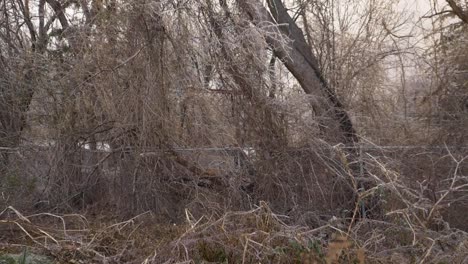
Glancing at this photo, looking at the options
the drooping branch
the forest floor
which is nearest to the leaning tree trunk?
the forest floor

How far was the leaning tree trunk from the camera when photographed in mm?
9070

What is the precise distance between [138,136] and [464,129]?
17.2 feet

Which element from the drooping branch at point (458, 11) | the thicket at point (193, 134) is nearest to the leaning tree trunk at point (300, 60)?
the thicket at point (193, 134)

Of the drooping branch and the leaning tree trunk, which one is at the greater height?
the drooping branch

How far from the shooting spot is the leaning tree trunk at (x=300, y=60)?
9.07 m

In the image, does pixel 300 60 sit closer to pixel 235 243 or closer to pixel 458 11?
pixel 458 11

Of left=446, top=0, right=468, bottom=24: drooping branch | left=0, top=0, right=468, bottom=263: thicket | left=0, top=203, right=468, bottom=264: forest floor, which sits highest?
left=446, top=0, right=468, bottom=24: drooping branch

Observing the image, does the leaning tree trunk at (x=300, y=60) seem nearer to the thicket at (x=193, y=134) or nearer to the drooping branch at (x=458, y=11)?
the thicket at (x=193, y=134)

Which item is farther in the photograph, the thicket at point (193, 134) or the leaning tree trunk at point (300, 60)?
the leaning tree trunk at point (300, 60)

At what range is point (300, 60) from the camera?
1045cm

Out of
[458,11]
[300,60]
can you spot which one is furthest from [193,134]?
[458,11]

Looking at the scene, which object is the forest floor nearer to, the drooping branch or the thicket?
the thicket

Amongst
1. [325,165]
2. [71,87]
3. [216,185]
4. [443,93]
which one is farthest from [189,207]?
[443,93]

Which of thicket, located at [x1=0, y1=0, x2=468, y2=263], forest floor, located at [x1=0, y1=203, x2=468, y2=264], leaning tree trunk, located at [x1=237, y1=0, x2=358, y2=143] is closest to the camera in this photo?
forest floor, located at [x1=0, y1=203, x2=468, y2=264]
